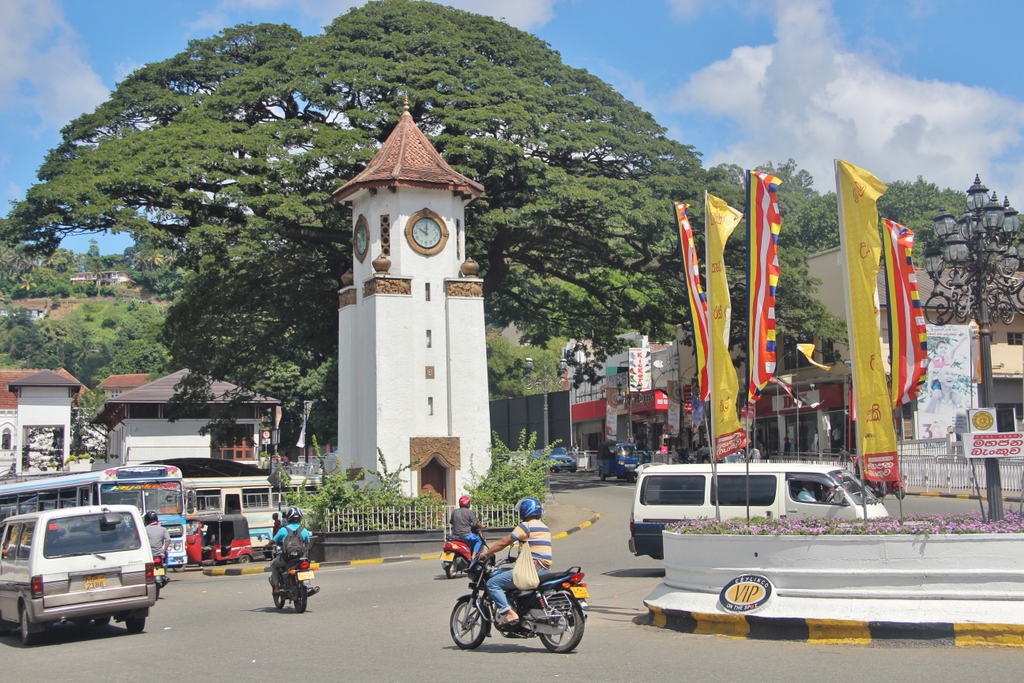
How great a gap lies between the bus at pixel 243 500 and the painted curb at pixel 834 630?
18.5 metres

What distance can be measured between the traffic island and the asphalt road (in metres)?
0.25

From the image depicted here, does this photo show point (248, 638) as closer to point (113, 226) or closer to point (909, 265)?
point (909, 265)

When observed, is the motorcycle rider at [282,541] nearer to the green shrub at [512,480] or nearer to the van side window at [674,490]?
the van side window at [674,490]

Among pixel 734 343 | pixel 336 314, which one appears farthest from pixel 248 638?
pixel 734 343

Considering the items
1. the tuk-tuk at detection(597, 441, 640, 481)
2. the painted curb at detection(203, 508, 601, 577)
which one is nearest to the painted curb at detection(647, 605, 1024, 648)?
the painted curb at detection(203, 508, 601, 577)

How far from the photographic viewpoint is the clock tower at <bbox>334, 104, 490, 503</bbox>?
2862 centimetres

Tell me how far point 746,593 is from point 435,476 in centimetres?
1807

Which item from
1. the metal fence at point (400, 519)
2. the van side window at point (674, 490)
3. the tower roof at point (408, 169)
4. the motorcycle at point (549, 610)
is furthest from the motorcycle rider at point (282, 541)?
the tower roof at point (408, 169)

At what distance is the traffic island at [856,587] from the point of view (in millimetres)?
10305

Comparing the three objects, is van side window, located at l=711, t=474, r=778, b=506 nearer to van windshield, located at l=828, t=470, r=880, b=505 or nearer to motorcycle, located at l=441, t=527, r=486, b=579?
van windshield, located at l=828, t=470, r=880, b=505

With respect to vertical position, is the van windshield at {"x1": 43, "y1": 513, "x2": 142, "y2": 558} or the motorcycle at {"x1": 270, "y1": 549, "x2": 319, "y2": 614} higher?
the van windshield at {"x1": 43, "y1": 513, "x2": 142, "y2": 558}

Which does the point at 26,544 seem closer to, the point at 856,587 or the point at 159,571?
the point at 159,571

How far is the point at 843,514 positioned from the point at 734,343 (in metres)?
22.7

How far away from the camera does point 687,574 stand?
41.2 ft
